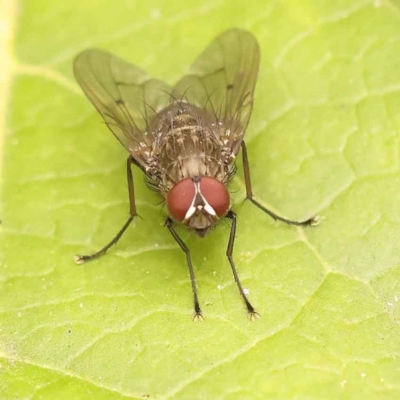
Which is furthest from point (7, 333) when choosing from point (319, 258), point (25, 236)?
point (319, 258)

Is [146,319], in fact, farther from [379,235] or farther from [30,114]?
[30,114]

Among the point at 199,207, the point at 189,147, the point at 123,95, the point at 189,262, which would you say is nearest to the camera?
the point at 199,207

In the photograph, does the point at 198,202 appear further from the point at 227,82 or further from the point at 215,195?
the point at 227,82

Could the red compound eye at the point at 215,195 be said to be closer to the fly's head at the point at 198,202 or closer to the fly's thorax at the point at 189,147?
the fly's head at the point at 198,202

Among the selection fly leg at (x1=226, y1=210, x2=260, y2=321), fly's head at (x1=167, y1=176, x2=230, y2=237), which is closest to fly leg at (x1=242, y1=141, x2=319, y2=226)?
fly leg at (x1=226, y1=210, x2=260, y2=321)

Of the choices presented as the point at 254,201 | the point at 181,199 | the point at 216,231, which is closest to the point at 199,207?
the point at 181,199

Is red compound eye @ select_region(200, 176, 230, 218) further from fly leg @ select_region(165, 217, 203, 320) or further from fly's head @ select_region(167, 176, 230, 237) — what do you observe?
fly leg @ select_region(165, 217, 203, 320)
